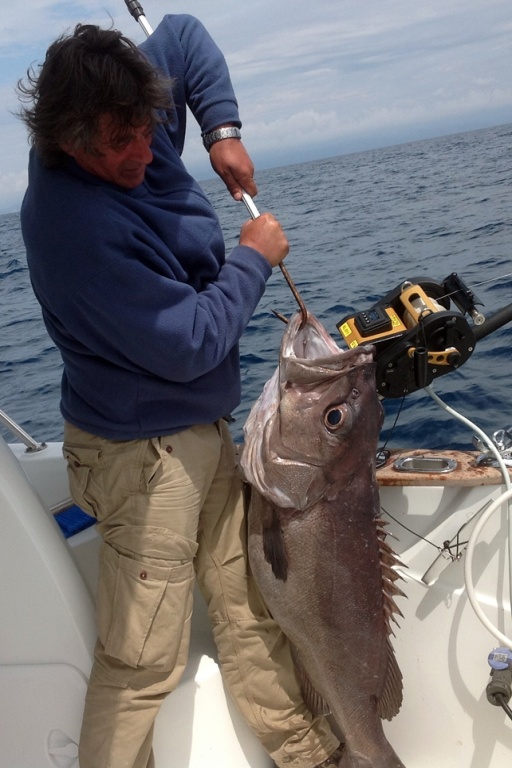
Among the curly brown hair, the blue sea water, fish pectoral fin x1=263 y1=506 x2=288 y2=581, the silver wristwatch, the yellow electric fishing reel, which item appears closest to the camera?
the curly brown hair

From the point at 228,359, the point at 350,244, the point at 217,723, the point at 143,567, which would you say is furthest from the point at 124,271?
the point at 350,244

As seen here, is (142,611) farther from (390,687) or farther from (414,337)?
(414,337)

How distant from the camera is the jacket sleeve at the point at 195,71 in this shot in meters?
2.89

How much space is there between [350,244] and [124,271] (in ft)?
42.7

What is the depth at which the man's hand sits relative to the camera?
284 cm

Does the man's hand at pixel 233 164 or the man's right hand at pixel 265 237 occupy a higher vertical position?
the man's hand at pixel 233 164

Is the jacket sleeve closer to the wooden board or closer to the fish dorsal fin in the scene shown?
the wooden board

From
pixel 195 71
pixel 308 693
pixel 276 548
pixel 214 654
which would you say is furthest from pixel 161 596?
pixel 195 71

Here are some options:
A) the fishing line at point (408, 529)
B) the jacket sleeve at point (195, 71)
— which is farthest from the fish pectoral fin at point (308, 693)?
the jacket sleeve at point (195, 71)

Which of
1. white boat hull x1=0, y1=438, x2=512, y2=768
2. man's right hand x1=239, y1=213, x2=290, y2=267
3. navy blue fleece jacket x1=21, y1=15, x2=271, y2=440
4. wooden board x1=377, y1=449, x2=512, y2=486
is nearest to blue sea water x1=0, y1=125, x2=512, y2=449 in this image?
wooden board x1=377, y1=449, x2=512, y2=486

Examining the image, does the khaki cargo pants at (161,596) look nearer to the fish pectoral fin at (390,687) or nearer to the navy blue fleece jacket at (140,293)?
the navy blue fleece jacket at (140,293)

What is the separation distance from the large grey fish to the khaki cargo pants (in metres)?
0.13

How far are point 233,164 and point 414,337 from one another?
94 centimetres

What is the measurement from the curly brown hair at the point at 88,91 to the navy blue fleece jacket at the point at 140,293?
17cm
